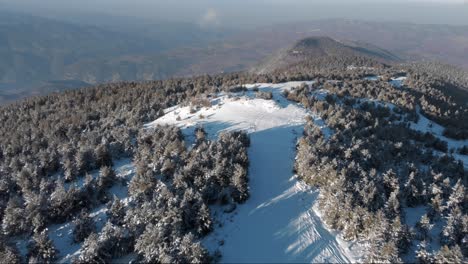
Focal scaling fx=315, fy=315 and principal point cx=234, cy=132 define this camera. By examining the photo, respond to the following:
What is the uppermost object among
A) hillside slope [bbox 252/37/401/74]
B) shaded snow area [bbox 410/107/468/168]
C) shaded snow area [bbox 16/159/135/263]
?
shaded snow area [bbox 16/159/135/263]

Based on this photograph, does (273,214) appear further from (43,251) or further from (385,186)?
(43,251)

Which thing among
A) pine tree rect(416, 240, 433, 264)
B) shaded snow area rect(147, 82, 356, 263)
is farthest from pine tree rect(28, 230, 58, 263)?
pine tree rect(416, 240, 433, 264)

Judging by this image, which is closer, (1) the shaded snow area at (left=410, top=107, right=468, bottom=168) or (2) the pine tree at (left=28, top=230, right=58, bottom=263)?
(2) the pine tree at (left=28, top=230, right=58, bottom=263)

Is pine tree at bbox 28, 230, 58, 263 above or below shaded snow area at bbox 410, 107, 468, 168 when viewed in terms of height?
above

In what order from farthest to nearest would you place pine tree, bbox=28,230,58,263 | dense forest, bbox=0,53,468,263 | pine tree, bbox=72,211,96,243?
pine tree, bbox=72,211,96,243, pine tree, bbox=28,230,58,263, dense forest, bbox=0,53,468,263

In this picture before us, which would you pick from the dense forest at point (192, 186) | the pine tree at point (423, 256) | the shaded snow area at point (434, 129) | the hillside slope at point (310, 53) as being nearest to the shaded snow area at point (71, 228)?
the dense forest at point (192, 186)

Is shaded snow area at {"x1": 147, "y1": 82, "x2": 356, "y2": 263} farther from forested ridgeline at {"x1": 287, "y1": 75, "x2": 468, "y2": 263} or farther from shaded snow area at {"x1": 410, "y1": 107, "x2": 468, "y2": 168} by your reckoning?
shaded snow area at {"x1": 410, "y1": 107, "x2": 468, "y2": 168}

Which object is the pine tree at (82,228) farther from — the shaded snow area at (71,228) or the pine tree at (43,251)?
the pine tree at (43,251)

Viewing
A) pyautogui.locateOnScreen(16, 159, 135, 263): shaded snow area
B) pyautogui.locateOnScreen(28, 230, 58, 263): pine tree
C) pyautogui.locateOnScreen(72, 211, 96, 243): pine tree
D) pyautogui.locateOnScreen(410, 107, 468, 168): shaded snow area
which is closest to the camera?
pyautogui.locateOnScreen(28, 230, 58, 263): pine tree
